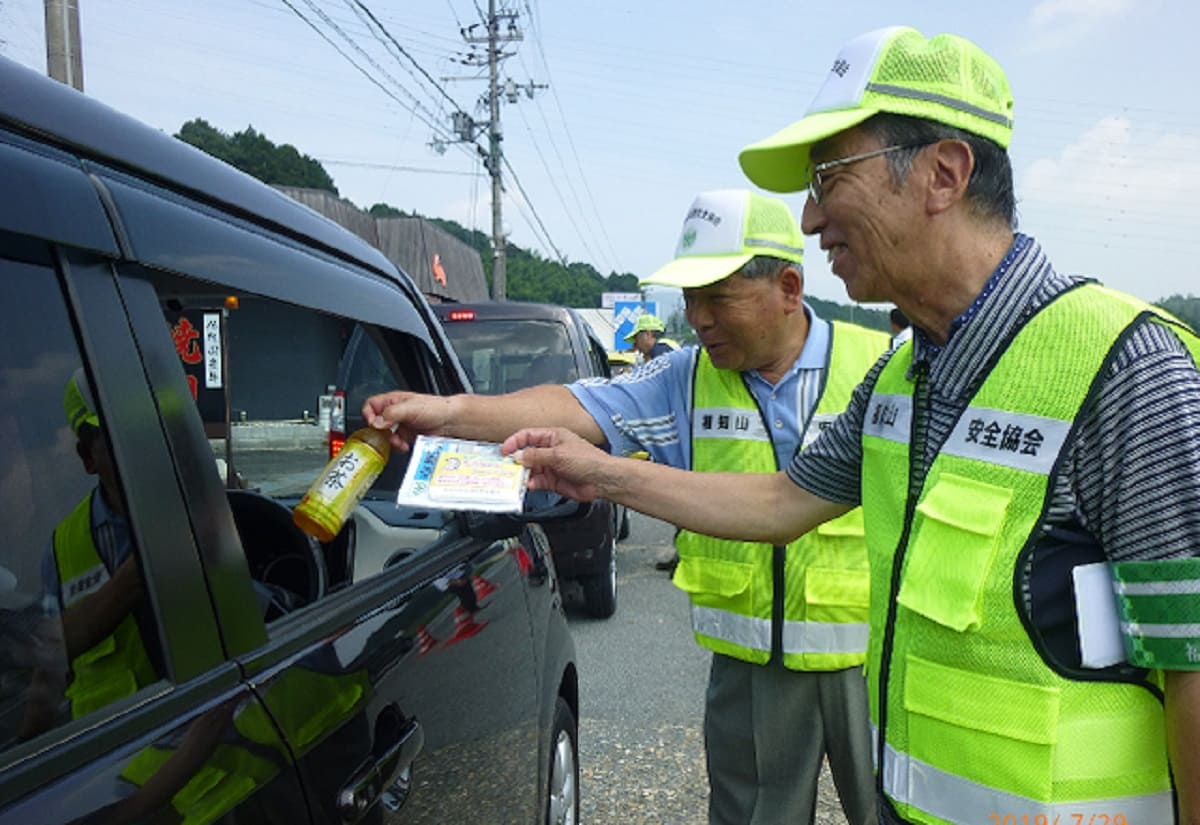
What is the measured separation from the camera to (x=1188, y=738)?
1158 mm

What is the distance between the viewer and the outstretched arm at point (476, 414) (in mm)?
2105

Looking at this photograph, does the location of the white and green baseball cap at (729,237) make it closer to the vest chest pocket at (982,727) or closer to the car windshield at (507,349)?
the vest chest pocket at (982,727)

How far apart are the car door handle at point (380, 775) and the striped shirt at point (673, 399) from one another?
45.2 inches

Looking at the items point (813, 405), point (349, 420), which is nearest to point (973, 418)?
point (813, 405)

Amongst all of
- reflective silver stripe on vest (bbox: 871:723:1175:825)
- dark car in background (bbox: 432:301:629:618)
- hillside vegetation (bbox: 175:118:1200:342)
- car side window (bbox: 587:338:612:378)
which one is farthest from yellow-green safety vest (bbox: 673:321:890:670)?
hillside vegetation (bbox: 175:118:1200:342)

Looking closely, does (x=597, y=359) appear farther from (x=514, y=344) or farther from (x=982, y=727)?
(x=982, y=727)

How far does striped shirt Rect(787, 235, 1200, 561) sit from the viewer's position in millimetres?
1164

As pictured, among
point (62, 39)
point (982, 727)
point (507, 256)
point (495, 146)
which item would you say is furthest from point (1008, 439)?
point (507, 256)

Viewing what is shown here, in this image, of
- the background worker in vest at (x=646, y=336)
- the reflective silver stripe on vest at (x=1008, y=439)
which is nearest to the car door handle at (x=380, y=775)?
the reflective silver stripe on vest at (x=1008, y=439)

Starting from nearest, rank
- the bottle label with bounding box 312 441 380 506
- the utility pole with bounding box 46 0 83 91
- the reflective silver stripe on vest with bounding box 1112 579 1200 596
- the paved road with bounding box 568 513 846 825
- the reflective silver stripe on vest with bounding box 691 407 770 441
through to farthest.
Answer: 1. the reflective silver stripe on vest with bounding box 1112 579 1200 596
2. the bottle label with bounding box 312 441 380 506
3. the reflective silver stripe on vest with bounding box 691 407 770 441
4. the paved road with bounding box 568 513 846 825
5. the utility pole with bounding box 46 0 83 91

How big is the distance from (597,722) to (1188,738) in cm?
346

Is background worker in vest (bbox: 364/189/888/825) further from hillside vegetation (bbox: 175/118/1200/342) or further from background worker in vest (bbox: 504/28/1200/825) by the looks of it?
hillside vegetation (bbox: 175/118/1200/342)

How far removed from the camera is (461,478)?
5.94ft

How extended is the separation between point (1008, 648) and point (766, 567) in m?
1.05
